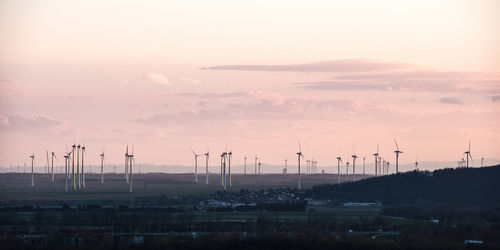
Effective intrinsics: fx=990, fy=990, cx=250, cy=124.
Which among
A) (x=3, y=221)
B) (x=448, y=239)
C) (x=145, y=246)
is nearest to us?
(x=145, y=246)

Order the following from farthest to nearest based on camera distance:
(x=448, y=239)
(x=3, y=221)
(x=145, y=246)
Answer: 1. (x=3, y=221)
2. (x=448, y=239)
3. (x=145, y=246)

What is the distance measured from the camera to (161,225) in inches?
7200

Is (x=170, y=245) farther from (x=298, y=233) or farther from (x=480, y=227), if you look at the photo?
(x=480, y=227)

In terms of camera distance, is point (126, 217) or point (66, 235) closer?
point (66, 235)

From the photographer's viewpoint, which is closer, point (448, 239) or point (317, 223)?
point (448, 239)

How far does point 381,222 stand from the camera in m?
192

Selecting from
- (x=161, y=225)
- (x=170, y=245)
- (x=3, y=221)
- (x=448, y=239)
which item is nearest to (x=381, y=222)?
(x=448, y=239)

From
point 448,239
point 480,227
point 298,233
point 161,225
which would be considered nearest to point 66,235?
point 161,225

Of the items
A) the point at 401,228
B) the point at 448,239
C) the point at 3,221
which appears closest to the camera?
the point at 448,239

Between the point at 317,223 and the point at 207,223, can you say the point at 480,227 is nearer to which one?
the point at 317,223

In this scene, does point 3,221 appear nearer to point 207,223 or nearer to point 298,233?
point 207,223

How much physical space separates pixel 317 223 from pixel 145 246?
47.8 metres

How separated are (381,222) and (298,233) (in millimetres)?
29905

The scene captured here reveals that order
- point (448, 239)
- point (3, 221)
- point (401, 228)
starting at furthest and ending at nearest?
1. point (3, 221)
2. point (401, 228)
3. point (448, 239)
